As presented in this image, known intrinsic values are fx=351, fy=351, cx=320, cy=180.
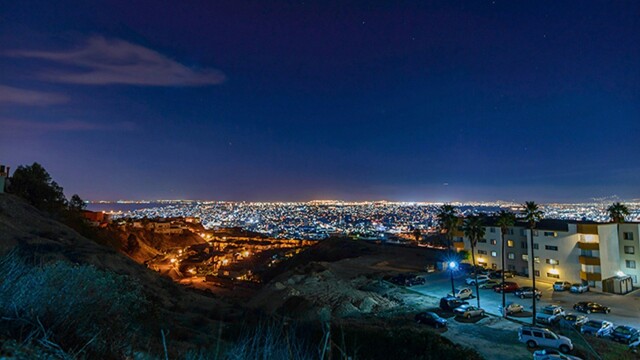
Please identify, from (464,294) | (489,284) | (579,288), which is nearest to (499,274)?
(489,284)

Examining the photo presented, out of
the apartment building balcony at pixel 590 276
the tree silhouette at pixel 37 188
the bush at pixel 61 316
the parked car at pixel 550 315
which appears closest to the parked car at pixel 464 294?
the parked car at pixel 550 315

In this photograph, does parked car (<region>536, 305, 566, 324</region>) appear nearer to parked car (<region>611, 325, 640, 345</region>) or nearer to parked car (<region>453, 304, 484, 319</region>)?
parked car (<region>611, 325, 640, 345</region>)

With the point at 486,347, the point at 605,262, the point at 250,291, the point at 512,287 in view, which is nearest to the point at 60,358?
the point at 486,347

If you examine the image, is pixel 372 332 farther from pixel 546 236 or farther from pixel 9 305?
pixel 546 236

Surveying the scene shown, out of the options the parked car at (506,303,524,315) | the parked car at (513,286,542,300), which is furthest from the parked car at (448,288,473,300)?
the parked car at (506,303,524,315)

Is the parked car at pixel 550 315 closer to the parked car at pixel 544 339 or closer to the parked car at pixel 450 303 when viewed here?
the parked car at pixel 450 303

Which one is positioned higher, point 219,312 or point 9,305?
point 9,305
